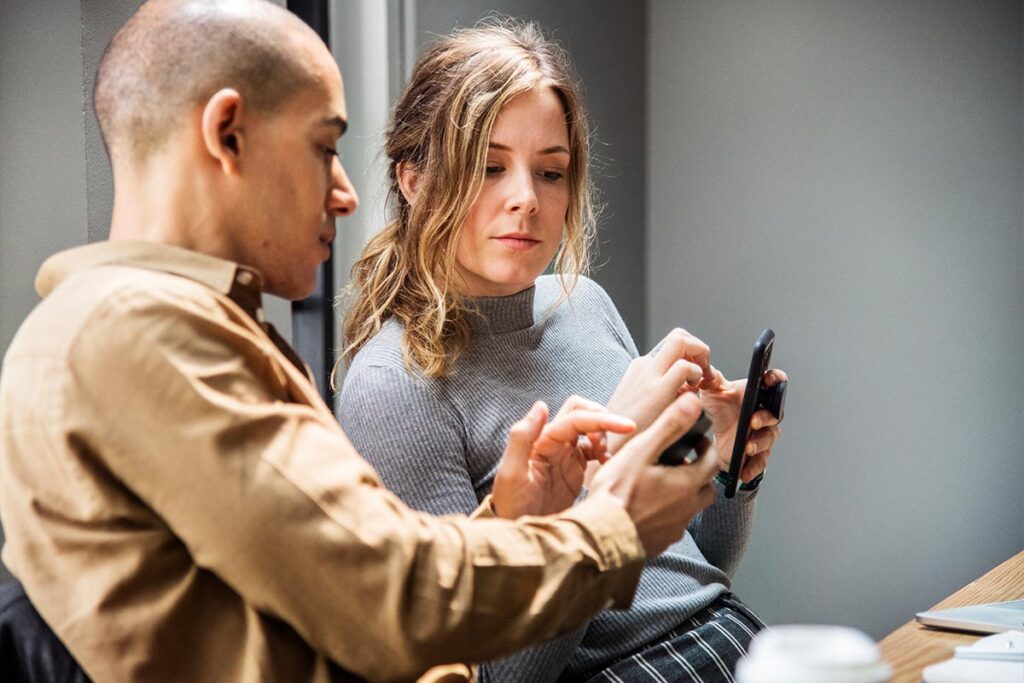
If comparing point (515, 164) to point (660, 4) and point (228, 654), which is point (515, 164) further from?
point (660, 4)

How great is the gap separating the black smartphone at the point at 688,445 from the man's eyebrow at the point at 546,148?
2.07ft

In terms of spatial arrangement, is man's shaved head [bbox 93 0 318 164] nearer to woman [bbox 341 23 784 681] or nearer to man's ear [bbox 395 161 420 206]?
woman [bbox 341 23 784 681]

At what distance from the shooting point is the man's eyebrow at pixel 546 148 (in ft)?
5.55

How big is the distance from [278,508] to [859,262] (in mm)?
2247

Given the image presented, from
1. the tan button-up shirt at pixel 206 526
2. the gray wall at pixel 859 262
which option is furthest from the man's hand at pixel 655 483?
the gray wall at pixel 859 262

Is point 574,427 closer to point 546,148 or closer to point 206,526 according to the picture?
point 206,526

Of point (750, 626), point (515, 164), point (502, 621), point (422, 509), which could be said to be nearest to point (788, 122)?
point (515, 164)

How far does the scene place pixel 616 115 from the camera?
2934 millimetres

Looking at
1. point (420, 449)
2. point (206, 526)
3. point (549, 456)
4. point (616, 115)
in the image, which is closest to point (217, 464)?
point (206, 526)

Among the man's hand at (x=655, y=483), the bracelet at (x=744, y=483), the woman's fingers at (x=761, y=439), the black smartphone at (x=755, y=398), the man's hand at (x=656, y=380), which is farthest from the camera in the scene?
the bracelet at (x=744, y=483)

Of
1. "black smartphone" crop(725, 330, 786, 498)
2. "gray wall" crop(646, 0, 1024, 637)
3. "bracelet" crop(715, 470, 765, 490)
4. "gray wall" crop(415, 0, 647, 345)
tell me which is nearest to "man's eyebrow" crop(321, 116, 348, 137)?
"black smartphone" crop(725, 330, 786, 498)

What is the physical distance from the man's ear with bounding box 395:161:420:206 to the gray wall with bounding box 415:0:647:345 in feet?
3.25

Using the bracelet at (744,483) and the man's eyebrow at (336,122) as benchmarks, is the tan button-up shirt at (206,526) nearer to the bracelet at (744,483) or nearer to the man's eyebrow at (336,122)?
the man's eyebrow at (336,122)

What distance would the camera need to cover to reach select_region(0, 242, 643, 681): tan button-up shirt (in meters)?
0.83
